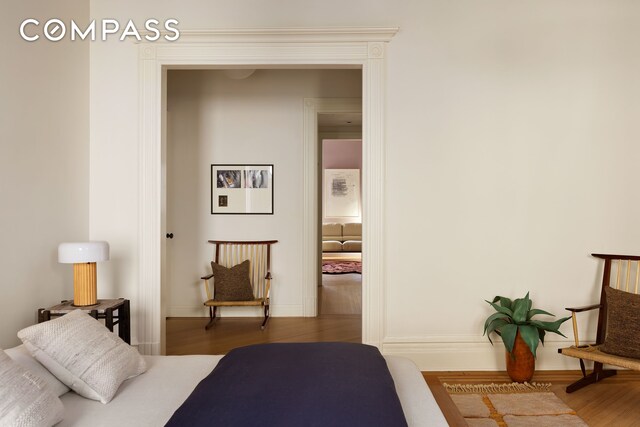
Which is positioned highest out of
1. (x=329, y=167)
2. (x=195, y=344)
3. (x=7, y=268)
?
(x=329, y=167)

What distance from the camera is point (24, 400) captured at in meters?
1.40

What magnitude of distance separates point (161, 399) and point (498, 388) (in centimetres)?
236

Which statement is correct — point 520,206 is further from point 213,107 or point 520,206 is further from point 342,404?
point 213,107

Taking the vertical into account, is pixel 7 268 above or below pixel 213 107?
below

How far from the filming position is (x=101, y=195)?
3.50m

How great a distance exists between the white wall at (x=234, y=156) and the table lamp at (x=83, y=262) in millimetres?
2284

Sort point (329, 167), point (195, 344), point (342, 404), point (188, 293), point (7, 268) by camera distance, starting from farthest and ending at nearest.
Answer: point (329, 167) → point (188, 293) → point (195, 344) → point (7, 268) → point (342, 404)

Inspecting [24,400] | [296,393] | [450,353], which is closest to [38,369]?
[24,400]

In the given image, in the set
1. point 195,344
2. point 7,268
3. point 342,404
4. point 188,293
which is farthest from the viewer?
point 188,293

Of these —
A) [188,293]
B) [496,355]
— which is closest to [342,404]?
[496,355]

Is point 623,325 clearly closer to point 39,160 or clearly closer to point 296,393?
point 296,393

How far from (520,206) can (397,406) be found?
2.48m

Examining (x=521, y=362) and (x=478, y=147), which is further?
(x=478, y=147)

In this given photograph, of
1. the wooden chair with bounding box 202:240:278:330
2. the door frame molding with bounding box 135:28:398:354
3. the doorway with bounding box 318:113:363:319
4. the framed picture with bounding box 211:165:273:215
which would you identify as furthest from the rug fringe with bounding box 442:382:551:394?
the doorway with bounding box 318:113:363:319
